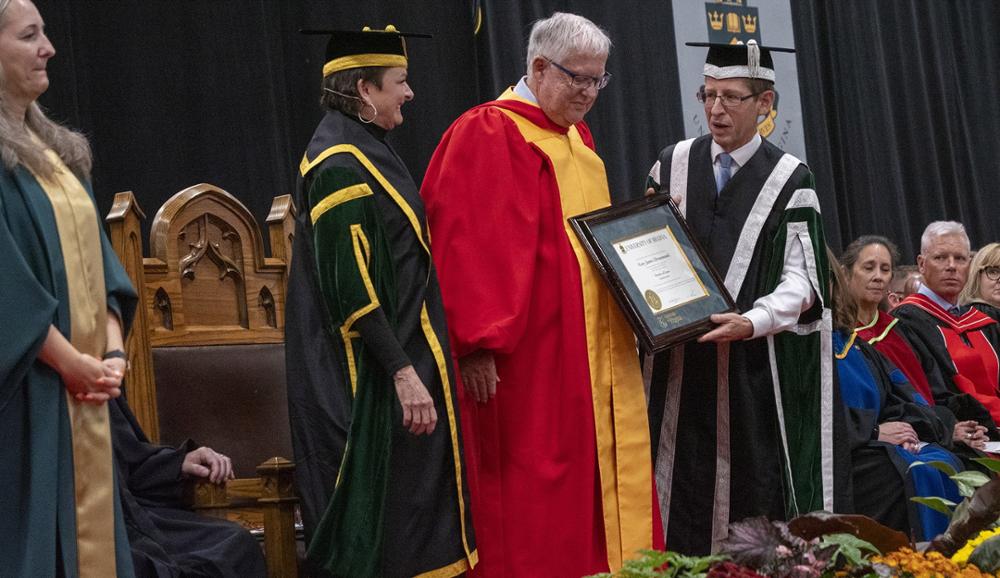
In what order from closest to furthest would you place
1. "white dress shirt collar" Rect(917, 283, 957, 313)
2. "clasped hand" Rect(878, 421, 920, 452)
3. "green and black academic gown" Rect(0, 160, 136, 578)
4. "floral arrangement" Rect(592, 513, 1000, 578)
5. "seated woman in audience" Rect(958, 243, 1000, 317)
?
"floral arrangement" Rect(592, 513, 1000, 578), "green and black academic gown" Rect(0, 160, 136, 578), "clasped hand" Rect(878, 421, 920, 452), "white dress shirt collar" Rect(917, 283, 957, 313), "seated woman in audience" Rect(958, 243, 1000, 317)

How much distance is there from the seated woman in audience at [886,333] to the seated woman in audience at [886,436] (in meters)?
0.10

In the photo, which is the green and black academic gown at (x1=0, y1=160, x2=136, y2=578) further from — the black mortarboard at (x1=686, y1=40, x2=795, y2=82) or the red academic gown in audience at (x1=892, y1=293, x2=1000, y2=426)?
the red academic gown in audience at (x1=892, y1=293, x2=1000, y2=426)

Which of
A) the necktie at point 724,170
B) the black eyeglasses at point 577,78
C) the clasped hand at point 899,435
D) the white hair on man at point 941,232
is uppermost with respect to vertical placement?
the black eyeglasses at point 577,78

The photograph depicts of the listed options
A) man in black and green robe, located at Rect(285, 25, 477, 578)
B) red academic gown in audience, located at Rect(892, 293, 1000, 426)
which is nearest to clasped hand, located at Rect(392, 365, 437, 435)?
man in black and green robe, located at Rect(285, 25, 477, 578)

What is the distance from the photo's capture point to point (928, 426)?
4.27 metres

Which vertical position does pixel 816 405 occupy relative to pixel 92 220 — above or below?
below

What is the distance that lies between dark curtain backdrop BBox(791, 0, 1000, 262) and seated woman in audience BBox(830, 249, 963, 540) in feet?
6.79

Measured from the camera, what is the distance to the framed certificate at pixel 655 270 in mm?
3043

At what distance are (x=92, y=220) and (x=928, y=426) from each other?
3039mm

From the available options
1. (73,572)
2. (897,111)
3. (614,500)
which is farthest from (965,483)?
(897,111)

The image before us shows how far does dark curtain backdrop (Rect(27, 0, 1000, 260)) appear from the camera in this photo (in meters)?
4.45

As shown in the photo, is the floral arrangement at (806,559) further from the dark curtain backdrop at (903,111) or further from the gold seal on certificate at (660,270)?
the dark curtain backdrop at (903,111)

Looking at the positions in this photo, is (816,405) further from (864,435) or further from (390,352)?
(390,352)

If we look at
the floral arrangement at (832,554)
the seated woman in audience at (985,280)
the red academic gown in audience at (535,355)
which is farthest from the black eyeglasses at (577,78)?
the seated woman in audience at (985,280)
